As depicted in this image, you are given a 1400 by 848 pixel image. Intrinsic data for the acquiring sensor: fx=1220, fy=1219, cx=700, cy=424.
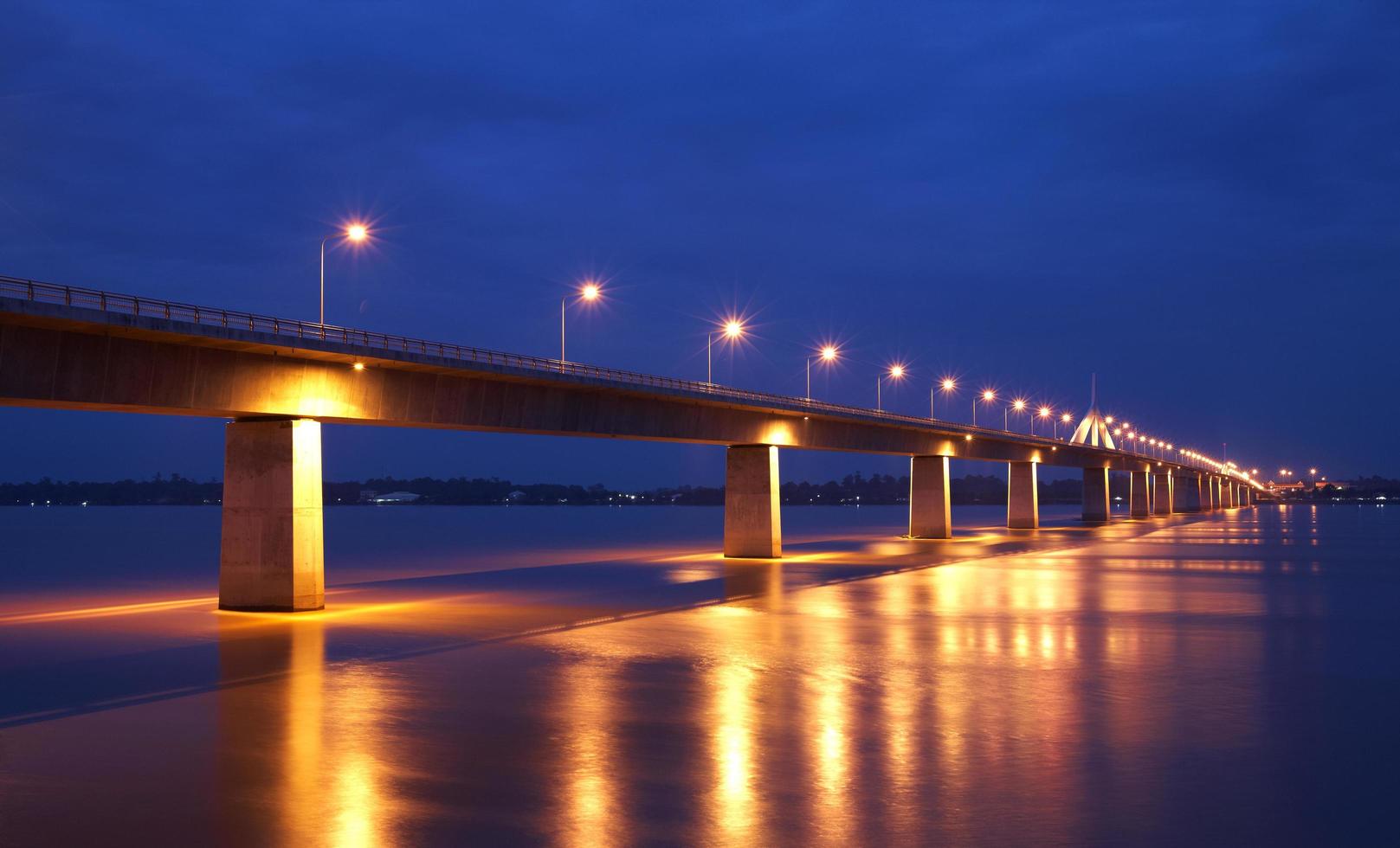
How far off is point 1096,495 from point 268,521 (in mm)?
130281

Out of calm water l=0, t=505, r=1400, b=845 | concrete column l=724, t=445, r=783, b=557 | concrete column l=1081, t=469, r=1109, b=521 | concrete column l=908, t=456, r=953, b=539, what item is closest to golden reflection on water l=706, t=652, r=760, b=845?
calm water l=0, t=505, r=1400, b=845

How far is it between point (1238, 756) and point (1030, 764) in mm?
2916

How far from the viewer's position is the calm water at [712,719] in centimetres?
1265

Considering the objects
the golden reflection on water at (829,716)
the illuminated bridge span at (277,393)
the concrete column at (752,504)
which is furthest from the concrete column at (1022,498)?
the golden reflection on water at (829,716)

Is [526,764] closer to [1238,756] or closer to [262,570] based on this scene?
[1238,756]

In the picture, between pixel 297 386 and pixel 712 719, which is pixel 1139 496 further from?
pixel 712 719

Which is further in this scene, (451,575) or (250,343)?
(451,575)

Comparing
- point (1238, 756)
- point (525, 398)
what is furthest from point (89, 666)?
point (525, 398)

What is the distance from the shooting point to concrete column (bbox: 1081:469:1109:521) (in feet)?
485

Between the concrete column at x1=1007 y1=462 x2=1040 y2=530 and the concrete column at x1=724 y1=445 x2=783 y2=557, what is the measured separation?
5083cm

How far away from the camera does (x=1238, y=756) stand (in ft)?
51.2

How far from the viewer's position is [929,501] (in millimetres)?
90188

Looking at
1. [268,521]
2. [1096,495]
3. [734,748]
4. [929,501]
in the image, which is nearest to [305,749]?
[734,748]

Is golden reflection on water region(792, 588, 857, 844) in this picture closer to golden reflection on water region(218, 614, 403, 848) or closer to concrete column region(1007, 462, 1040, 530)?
golden reflection on water region(218, 614, 403, 848)
